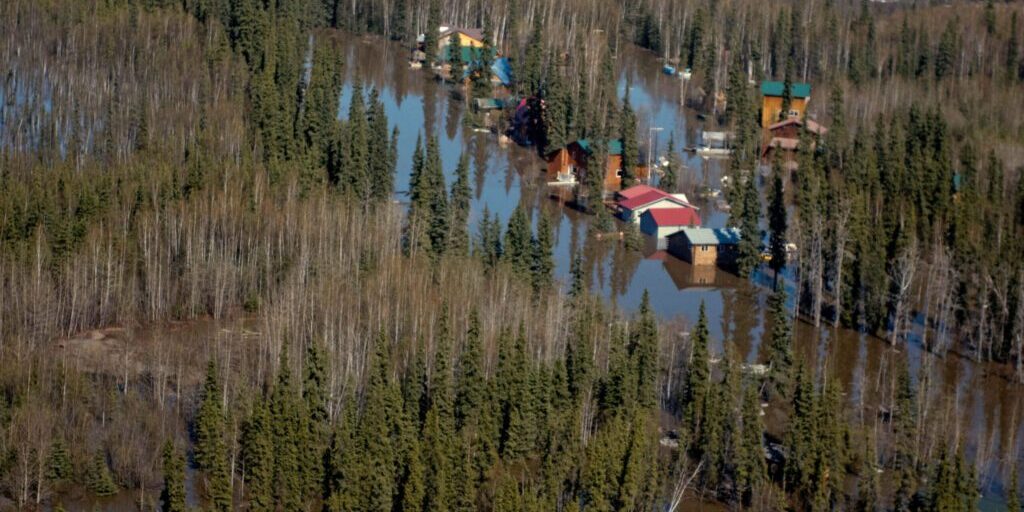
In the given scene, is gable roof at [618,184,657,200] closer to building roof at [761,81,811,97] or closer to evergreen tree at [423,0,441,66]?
building roof at [761,81,811,97]

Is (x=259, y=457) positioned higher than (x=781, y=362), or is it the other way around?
(x=781, y=362)

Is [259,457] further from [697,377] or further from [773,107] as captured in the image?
[773,107]

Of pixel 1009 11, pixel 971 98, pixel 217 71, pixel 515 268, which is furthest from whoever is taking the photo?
pixel 1009 11

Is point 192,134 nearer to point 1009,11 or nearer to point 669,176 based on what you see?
point 669,176

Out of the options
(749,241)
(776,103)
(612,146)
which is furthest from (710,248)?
(776,103)

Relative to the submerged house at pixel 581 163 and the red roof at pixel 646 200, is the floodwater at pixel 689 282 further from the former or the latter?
the red roof at pixel 646 200

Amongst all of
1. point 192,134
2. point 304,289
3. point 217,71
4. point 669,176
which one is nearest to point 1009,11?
point 669,176
